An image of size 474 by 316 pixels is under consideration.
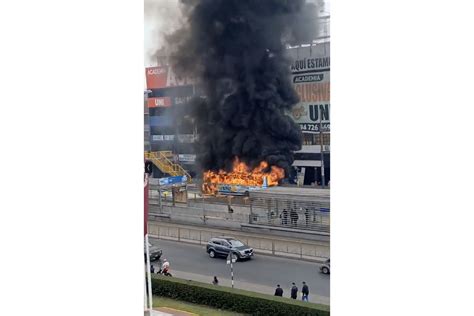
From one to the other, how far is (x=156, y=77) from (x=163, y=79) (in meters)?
0.20

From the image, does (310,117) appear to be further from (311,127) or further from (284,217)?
(284,217)

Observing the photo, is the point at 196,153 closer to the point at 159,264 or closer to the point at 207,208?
the point at 207,208

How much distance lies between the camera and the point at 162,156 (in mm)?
12727

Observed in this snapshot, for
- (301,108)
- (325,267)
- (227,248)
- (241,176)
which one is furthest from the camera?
(241,176)

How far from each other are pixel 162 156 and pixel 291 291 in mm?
3879

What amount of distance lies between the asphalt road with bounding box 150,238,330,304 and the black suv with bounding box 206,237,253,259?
4.0 inches

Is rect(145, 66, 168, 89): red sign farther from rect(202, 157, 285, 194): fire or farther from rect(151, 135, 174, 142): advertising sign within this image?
rect(202, 157, 285, 194): fire

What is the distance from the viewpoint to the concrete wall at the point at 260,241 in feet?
34.7

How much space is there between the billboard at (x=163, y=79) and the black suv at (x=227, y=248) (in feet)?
9.36

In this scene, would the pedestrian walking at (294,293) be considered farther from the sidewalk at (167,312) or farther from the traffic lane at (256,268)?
the sidewalk at (167,312)

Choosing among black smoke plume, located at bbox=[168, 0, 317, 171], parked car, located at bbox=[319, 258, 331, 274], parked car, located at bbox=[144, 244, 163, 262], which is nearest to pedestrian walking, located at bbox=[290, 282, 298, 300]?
parked car, located at bbox=[319, 258, 331, 274]

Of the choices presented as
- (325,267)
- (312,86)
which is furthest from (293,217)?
(312,86)

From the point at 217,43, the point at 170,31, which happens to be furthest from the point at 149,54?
the point at 217,43

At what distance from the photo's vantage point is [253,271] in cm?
1100
